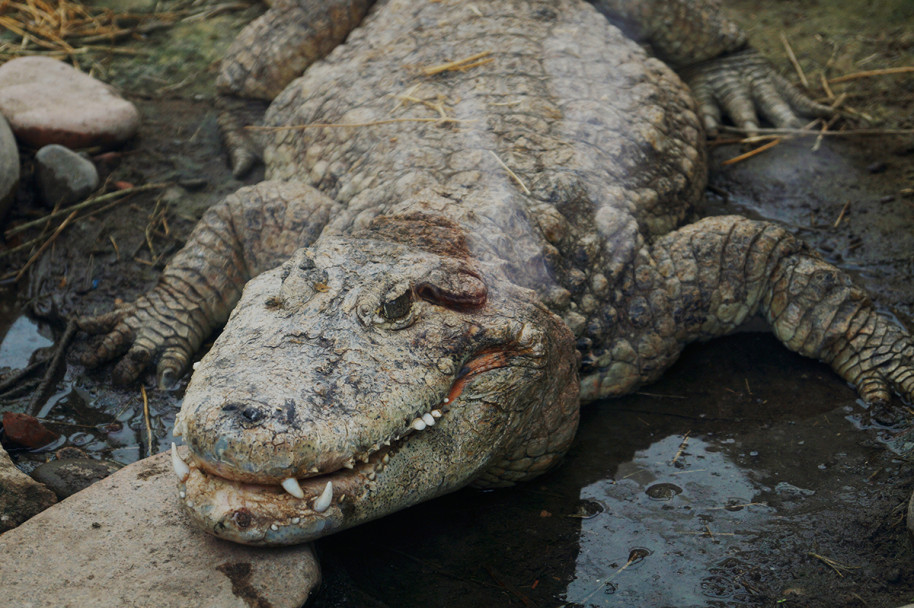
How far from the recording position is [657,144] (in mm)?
3971

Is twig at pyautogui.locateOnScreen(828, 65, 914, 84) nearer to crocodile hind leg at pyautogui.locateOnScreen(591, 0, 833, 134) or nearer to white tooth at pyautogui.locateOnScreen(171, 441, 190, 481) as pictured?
crocodile hind leg at pyautogui.locateOnScreen(591, 0, 833, 134)

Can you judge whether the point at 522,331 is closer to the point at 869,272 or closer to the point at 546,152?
the point at 546,152

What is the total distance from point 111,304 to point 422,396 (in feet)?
8.20

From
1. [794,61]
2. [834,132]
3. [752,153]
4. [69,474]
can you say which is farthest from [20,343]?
[794,61]

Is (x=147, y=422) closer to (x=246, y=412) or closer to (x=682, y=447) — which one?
(x=246, y=412)

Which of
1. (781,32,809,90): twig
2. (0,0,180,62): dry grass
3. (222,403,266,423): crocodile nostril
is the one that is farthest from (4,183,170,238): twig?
(781,32,809,90): twig

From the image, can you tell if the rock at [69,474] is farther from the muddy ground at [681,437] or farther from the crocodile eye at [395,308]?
the crocodile eye at [395,308]

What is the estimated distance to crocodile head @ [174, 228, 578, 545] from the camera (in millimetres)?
2119

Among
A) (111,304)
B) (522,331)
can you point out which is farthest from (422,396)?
(111,304)

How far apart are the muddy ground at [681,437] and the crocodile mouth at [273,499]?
48 cm

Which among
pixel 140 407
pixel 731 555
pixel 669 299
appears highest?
pixel 669 299

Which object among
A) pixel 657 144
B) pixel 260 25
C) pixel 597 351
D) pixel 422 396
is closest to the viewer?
pixel 422 396

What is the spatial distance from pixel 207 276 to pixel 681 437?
2375 mm

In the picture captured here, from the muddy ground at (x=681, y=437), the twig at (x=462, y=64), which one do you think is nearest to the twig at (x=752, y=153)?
the muddy ground at (x=681, y=437)
